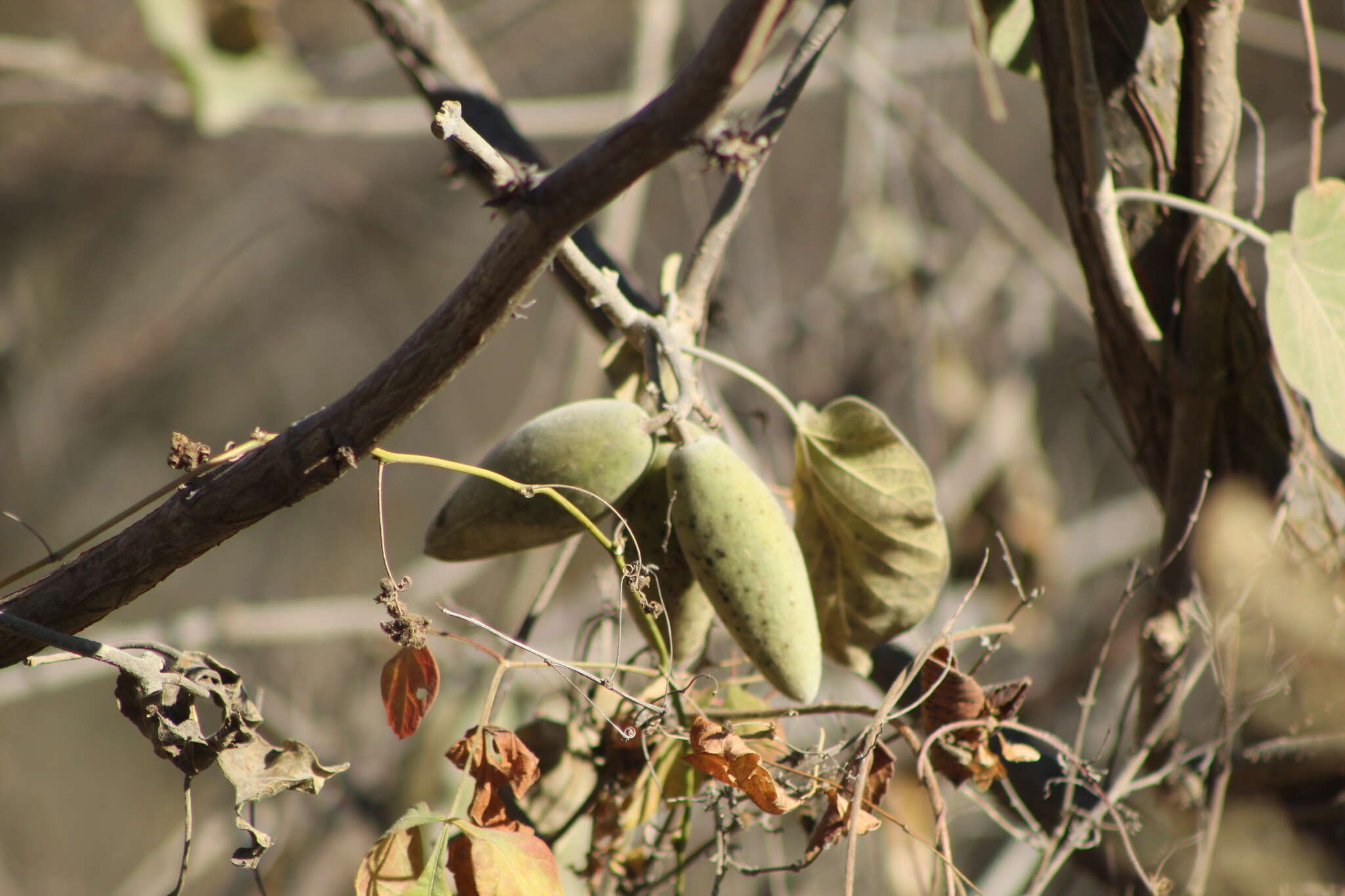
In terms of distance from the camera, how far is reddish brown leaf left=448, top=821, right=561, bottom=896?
15.5 inches

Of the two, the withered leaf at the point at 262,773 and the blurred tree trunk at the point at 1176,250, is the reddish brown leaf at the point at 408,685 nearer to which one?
the withered leaf at the point at 262,773

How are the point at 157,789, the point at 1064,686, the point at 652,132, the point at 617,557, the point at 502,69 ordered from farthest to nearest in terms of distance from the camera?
the point at 157,789, the point at 502,69, the point at 1064,686, the point at 617,557, the point at 652,132

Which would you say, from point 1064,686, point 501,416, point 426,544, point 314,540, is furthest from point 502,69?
point 426,544

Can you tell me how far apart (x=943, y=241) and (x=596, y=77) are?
4.45 feet

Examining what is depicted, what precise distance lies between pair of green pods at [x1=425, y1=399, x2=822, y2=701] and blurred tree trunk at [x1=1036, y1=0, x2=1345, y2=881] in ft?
0.83

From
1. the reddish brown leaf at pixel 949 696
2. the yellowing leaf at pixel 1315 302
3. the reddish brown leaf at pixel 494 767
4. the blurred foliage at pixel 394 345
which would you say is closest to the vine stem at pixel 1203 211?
the yellowing leaf at pixel 1315 302

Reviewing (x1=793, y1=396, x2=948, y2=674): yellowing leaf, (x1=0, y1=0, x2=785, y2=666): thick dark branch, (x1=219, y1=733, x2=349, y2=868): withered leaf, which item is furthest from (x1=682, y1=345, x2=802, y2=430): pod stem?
(x1=219, y1=733, x2=349, y2=868): withered leaf

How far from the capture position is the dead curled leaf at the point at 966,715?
46 cm

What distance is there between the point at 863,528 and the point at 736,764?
134 millimetres

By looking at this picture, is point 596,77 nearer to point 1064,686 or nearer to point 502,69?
point 502,69

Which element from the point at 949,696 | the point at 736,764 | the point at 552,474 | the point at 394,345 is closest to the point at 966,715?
the point at 949,696

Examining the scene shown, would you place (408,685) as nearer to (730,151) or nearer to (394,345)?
(730,151)

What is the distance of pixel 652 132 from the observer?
0.30 meters

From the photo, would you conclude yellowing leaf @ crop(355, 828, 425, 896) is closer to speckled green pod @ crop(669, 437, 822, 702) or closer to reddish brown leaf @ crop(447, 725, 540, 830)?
reddish brown leaf @ crop(447, 725, 540, 830)
